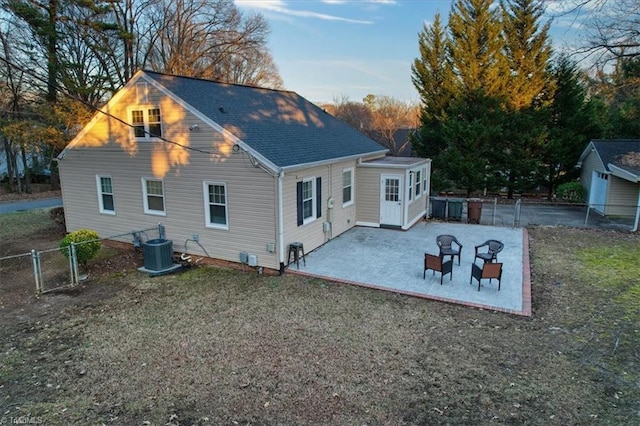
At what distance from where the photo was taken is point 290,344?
6.59m

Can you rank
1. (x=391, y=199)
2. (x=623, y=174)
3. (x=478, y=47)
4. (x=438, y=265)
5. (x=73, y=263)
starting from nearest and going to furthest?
(x=438, y=265)
(x=73, y=263)
(x=391, y=199)
(x=623, y=174)
(x=478, y=47)

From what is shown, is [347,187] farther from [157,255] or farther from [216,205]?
[157,255]

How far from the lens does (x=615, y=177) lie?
1719 cm

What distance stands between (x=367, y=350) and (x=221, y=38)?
30449mm

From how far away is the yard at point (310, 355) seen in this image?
16.3ft

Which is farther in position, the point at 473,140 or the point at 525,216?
the point at 473,140

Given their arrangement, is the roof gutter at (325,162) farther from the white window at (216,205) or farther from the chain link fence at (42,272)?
the chain link fence at (42,272)

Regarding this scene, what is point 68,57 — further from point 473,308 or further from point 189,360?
point 473,308

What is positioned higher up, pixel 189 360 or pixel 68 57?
pixel 68 57

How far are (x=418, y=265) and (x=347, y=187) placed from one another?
446 centimetres

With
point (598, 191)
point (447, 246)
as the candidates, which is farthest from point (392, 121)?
point (447, 246)

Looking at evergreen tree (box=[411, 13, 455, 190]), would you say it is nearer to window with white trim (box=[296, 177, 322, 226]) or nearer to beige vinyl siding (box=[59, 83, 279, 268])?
window with white trim (box=[296, 177, 322, 226])

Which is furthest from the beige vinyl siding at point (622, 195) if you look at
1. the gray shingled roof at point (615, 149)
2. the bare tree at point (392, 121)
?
the bare tree at point (392, 121)

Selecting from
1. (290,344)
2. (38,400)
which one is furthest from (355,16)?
(38,400)
